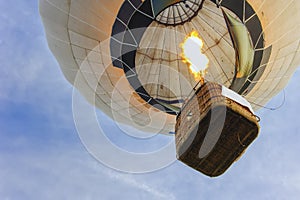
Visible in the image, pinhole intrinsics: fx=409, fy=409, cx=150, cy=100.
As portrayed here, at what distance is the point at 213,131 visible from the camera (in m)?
4.71

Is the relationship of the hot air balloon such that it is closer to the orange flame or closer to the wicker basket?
the orange flame

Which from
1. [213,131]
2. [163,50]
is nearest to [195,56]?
[163,50]

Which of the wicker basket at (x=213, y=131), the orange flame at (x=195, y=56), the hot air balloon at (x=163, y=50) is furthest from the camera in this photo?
the orange flame at (x=195, y=56)

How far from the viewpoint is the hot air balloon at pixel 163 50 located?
549 cm

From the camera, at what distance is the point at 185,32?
22.6 ft

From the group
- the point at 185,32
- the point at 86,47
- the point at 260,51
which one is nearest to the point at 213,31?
the point at 185,32

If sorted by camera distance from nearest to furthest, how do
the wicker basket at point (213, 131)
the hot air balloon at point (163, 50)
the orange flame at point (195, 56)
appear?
the wicker basket at point (213, 131)
the hot air balloon at point (163, 50)
the orange flame at point (195, 56)

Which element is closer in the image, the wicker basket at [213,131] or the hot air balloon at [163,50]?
the wicker basket at [213,131]

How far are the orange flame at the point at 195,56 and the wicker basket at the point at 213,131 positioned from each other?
1.34 metres

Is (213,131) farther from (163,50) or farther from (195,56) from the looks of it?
(163,50)

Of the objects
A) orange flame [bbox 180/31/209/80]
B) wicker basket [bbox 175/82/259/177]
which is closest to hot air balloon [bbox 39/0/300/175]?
orange flame [bbox 180/31/209/80]

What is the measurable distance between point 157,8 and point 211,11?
134 cm

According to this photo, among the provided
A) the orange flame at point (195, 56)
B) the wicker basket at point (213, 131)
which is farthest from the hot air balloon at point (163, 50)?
the wicker basket at point (213, 131)

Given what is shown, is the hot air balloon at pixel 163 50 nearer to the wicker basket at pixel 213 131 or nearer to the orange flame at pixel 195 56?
the orange flame at pixel 195 56
